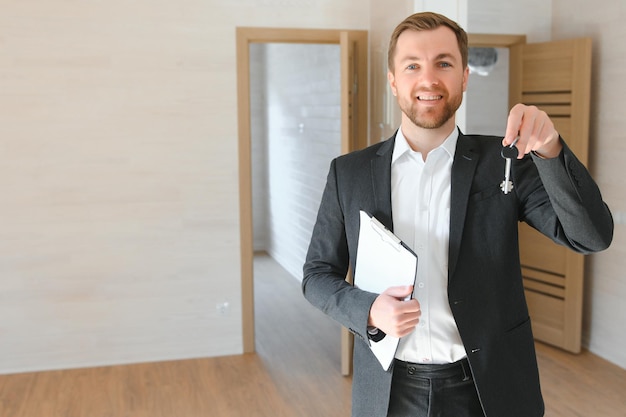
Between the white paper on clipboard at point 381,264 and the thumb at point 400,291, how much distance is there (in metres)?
0.01

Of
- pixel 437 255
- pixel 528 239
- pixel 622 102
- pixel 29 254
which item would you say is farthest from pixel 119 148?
pixel 437 255

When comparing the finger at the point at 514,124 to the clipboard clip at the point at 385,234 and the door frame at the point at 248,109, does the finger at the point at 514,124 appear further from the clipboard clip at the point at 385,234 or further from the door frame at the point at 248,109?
the door frame at the point at 248,109

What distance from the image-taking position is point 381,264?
4.71ft

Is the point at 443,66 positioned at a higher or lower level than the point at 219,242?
higher

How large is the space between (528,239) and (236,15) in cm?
249

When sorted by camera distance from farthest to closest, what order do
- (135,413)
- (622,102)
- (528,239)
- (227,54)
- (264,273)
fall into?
1. (264,273)
2. (528,239)
3. (227,54)
4. (622,102)
5. (135,413)

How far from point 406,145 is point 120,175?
3579mm

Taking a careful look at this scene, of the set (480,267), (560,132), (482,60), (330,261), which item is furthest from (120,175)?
(480,267)

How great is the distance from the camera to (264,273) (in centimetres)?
786

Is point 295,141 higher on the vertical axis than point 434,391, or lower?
higher

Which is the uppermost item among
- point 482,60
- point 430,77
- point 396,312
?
point 482,60

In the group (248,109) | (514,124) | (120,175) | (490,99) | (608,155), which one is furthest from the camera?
(490,99)

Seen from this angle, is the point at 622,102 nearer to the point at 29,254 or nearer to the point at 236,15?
the point at 236,15

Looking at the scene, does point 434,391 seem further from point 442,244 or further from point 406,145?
point 406,145
